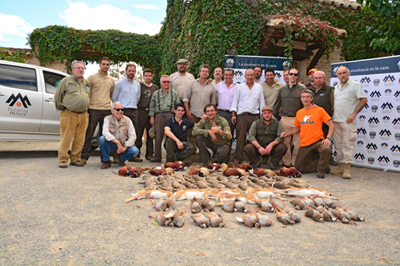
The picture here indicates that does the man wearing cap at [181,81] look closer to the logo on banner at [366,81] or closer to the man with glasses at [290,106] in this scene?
the man with glasses at [290,106]

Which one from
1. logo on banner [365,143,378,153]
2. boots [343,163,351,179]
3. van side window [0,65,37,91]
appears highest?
van side window [0,65,37,91]

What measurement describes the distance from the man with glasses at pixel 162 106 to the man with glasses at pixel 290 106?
2.39 metres

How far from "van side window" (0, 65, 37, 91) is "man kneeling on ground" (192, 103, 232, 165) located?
3.77m

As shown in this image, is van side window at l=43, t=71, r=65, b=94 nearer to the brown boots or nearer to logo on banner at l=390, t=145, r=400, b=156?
the brown boots

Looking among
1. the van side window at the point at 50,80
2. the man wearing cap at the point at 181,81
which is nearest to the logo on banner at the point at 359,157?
the man wearing cap at the point at 181,81

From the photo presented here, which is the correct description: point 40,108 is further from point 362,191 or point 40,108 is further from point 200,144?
point 362,191

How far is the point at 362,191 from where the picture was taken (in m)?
4.85

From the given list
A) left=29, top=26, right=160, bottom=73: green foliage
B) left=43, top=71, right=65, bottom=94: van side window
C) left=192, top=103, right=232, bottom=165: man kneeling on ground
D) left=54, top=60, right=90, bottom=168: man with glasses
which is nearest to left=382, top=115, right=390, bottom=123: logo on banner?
left=192, top=103, right=232, bottom=165: man kneeling on ground

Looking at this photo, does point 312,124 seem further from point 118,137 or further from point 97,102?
point 97,102

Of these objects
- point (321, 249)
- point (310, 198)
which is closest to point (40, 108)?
point (310, 198)

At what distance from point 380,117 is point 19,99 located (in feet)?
26.1

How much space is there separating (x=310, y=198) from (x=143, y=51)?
12225 millimetres

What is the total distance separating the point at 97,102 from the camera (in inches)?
244

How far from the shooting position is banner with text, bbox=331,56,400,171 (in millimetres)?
6566
